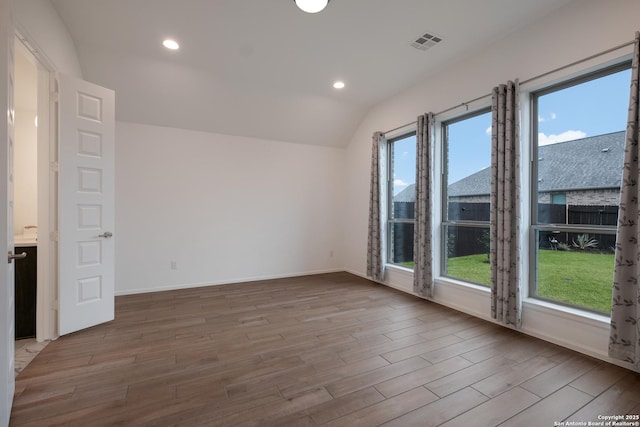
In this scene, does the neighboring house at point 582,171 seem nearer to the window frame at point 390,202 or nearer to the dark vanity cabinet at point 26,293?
the window frame at point 390,202

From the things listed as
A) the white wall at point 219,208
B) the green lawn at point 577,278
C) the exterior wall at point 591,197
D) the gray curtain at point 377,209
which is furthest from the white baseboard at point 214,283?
the exterior wall at point 591,197

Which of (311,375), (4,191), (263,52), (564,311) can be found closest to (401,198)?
(564,311)

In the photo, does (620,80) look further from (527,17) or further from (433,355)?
(433,355)

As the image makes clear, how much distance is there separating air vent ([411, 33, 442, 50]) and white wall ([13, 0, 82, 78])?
11.4 feet

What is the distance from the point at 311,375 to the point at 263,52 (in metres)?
3.41

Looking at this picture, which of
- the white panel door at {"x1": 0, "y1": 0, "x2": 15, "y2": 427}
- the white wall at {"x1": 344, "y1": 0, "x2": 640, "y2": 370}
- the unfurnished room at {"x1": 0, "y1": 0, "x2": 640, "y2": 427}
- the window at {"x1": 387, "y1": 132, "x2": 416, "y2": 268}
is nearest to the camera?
the white panel door at {"x1": 0, "y1": 0, "x2": 15, "y2": 427}

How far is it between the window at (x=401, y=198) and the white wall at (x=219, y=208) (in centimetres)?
127

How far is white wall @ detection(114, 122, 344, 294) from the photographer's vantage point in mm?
4246

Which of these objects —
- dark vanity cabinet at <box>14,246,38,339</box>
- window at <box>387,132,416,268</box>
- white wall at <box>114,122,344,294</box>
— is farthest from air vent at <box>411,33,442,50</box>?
dark vanity cabinet at <box>14,246,38,339</box>

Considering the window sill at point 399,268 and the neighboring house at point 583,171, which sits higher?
the neighboring house at point 583,171

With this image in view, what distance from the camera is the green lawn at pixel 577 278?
2.49 m

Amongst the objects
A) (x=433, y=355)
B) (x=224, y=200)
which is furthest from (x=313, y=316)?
(x=224, y=200)

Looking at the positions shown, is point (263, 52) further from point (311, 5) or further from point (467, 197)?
point (467, 197)

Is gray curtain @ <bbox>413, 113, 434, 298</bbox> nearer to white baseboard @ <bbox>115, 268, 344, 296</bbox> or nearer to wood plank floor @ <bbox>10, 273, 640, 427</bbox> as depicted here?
wood plank floor @ <bbox>10, 273, 640, 427</bbox>
